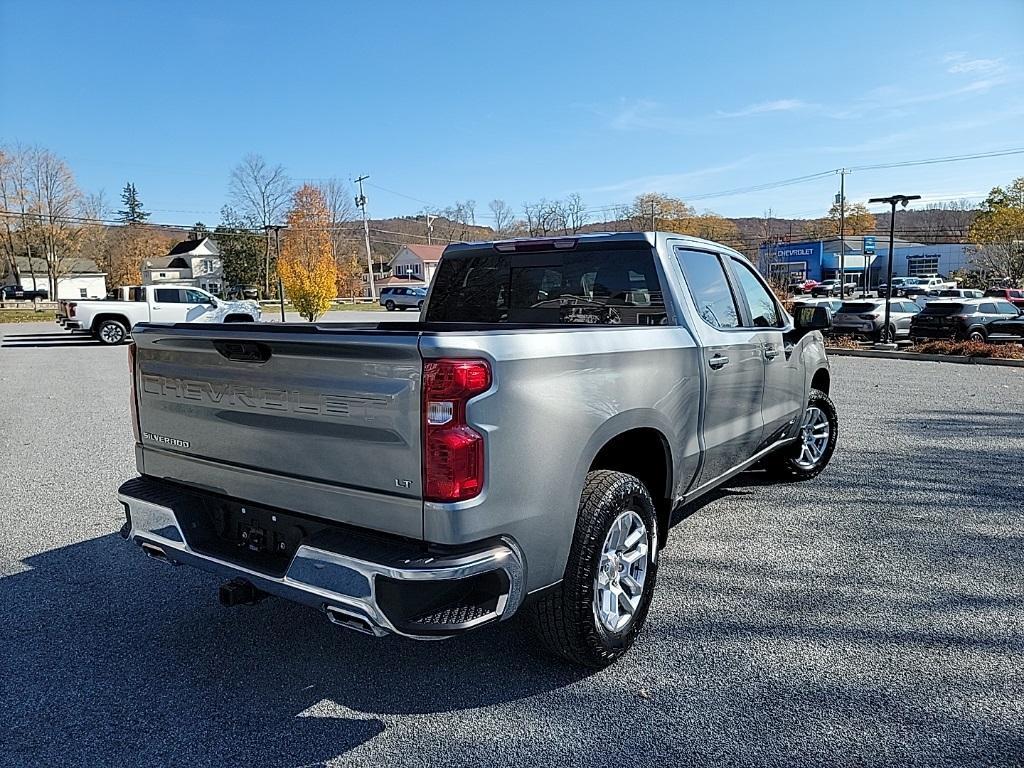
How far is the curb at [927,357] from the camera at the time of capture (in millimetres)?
14656

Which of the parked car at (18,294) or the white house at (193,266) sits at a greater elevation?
the white house at (193,266)

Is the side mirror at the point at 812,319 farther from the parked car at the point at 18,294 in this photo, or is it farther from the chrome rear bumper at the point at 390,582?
the parked car at the point at 18,294

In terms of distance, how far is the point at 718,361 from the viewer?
4.00 m

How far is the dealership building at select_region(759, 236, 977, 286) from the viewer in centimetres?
7712

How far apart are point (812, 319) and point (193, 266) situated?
107913 mm

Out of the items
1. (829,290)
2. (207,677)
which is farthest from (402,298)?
(207,677)

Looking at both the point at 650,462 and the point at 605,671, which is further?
the point at 650,462

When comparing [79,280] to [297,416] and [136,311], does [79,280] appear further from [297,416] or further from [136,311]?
[297,416]

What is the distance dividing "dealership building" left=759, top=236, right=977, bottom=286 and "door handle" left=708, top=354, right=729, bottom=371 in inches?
2727

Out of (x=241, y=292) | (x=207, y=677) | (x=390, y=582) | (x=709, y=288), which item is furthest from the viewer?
(x=241, y=292)

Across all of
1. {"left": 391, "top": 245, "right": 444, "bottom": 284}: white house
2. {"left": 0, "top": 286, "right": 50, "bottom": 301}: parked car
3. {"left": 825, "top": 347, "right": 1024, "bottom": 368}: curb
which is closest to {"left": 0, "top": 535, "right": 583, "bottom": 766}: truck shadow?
{"left": 825, "top": 347, "right": 1024, "bottom": 368}: curb

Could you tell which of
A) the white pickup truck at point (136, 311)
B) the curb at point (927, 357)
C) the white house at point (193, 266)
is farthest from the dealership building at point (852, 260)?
the white house at point (193, 266)

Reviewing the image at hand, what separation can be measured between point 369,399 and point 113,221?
234ft

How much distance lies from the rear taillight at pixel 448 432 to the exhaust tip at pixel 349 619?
48 centimetres
